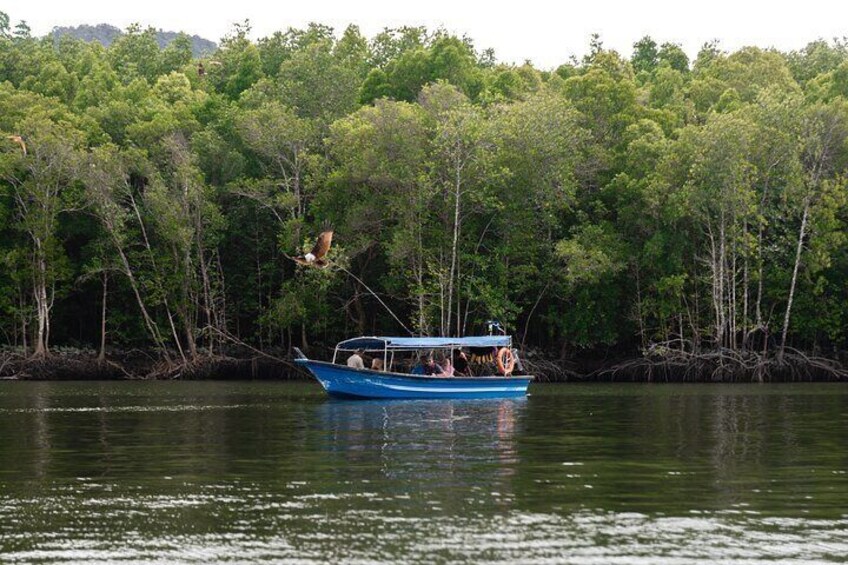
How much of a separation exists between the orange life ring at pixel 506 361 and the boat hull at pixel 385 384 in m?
1.55

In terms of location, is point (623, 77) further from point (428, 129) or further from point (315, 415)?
point (315, 415)

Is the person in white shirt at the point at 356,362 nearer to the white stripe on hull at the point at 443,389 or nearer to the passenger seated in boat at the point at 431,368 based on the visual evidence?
the white stripe on hull at the point at 443,389

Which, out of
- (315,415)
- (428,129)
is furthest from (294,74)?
(315,415)

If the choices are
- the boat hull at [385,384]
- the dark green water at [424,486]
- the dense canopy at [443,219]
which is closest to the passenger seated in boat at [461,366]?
the boat hull at [385,384]

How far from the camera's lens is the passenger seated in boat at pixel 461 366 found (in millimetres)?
40594

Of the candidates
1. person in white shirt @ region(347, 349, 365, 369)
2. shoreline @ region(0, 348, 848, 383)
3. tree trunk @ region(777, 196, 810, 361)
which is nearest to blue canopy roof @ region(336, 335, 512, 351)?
person in white shirt @ region(347, 349, 365, 369)

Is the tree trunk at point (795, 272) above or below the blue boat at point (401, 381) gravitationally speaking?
above

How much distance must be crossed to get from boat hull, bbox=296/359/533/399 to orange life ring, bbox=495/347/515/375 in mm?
1545

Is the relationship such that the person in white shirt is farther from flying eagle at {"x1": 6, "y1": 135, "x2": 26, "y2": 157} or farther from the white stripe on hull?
flying eagle at {"x1": 6, "y1": 135, "x2": 26, "y2": 157}

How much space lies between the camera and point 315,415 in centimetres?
3108

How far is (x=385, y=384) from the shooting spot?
37469 millimetres

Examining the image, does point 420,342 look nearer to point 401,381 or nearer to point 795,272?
point 401,381

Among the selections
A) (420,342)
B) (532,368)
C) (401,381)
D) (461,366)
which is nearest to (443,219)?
(532,368)

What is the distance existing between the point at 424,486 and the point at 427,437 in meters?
7.55
